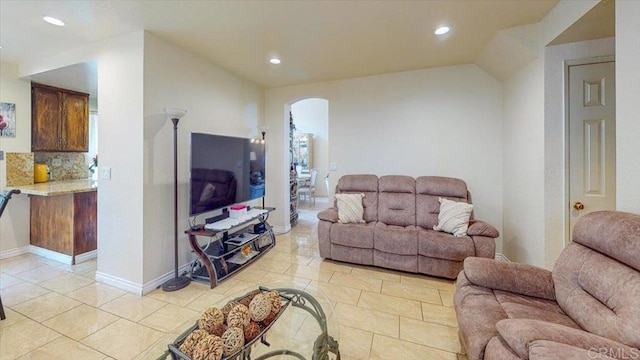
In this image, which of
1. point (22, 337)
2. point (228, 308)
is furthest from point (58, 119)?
point (228, 308)

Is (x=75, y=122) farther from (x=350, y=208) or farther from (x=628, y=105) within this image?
(x=628, y=105)

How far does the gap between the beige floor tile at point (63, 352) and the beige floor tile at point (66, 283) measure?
0.95m

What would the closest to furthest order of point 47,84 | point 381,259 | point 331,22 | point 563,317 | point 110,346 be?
point 563,317, point 110,346, point 331,22, point 381,259, point 47,84

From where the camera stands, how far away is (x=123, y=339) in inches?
74.9

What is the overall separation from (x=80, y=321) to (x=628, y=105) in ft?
13.5

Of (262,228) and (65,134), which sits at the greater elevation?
(65,134)

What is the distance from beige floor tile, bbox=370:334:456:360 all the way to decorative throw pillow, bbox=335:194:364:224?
1.63m

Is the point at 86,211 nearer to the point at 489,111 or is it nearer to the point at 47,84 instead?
the point at 47,84

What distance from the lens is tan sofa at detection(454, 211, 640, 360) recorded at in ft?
3.29

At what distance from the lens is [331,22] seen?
7.91 ft

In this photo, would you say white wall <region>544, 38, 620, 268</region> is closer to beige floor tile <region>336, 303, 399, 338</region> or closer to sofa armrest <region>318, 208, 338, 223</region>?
beige floor tile <region>336, 303, 399, 338</region>

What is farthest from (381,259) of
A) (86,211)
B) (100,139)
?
(86,211)

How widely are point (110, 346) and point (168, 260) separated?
1.05 metres

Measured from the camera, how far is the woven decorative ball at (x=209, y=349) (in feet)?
3.34
